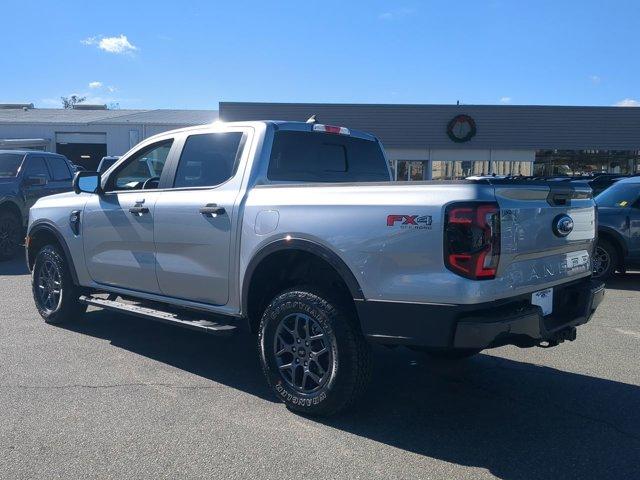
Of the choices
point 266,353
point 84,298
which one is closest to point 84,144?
point 84,298

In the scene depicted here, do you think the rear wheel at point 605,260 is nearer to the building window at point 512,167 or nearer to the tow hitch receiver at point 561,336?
the tow hitch receiver at point 561,336

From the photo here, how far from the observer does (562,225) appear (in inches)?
154

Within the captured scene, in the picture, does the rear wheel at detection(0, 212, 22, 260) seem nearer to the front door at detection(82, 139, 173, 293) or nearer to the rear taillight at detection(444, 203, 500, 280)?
the front door at detection(82, 139, 173, 293)

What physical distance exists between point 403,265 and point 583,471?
150 cm

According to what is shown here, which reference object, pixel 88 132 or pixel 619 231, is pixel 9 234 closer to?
pixel 619 231

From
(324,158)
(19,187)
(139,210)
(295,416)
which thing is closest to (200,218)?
(139,210)

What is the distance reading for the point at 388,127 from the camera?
27.7 metres

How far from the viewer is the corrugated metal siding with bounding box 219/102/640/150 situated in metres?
27.7

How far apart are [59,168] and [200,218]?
9.61 m

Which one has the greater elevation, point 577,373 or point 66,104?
point 66,104

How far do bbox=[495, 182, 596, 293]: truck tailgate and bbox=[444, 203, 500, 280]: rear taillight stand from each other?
96mm

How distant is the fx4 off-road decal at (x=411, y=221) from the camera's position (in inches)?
137

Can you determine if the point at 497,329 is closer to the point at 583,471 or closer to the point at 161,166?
the point at 583,471

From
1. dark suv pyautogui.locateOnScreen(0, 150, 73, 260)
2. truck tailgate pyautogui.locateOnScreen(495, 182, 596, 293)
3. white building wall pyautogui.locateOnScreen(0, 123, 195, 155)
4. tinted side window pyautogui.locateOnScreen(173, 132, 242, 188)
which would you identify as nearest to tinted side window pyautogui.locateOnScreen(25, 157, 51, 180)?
dark suv pyautogui.locateOnScreen(0, 150, 73, 260)
